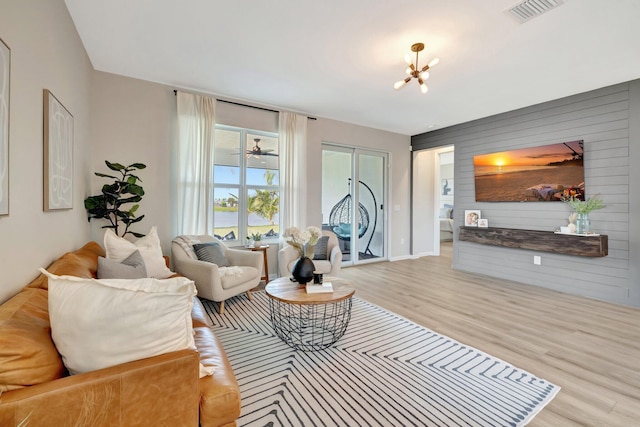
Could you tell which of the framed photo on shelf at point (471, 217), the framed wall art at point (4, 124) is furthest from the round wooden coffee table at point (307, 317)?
the framed photo on shelf at point (471, 217)

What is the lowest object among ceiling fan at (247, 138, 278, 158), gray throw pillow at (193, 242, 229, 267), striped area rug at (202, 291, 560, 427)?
striped area rug at (202, 291, 560, 427)

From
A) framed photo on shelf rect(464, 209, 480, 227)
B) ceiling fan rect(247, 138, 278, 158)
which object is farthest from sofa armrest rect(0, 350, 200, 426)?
framed photo on shelf rect(464, 209, 480, 227)

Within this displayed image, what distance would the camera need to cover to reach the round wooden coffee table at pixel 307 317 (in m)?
2.29

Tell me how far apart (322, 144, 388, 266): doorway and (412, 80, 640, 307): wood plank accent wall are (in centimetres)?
163

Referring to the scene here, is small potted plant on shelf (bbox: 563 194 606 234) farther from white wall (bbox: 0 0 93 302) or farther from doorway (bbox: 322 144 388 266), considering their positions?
white wall (bbox: 0 0 93 302)

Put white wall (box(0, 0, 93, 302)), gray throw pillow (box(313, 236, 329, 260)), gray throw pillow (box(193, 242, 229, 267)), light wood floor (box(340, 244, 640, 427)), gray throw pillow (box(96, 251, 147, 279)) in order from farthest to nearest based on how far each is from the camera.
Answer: gray throw pillow (box(313, 236, 329, 260))
gray throw pillow (box(193, 242, 229, 267))
gray throw pillow (box(96, 251, 147, 279))
light wood floor (box(340, 244, 640, 427))
white wall (box(0, 0, 93, 302))

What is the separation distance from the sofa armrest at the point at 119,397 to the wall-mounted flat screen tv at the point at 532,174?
16.5ft

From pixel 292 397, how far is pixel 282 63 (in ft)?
10.2

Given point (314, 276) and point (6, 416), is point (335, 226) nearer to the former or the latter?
point (314, 276)

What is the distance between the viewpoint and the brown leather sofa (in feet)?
2.83

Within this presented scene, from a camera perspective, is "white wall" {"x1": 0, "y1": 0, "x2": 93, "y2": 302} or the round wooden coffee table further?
the round wooden coffee table

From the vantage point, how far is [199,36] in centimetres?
264

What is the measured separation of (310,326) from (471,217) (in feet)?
12.5

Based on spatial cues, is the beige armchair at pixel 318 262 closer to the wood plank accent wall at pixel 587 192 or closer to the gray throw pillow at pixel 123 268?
the gray throw pillow at pixel 123 268
